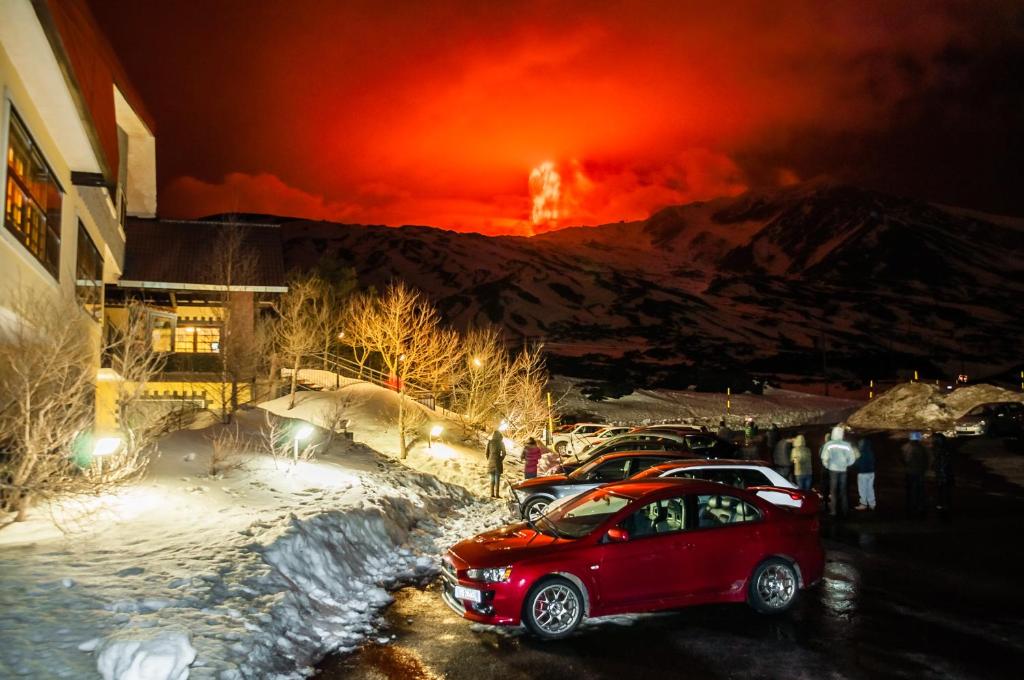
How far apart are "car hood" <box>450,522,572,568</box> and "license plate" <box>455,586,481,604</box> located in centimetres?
25

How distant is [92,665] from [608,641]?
4.47m

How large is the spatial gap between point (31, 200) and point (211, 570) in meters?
7.96

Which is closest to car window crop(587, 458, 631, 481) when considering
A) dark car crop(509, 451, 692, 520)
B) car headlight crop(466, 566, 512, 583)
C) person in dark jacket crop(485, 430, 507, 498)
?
dark car crop(509, 451, 692, 520)

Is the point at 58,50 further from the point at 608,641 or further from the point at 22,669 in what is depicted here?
the point at 608,641

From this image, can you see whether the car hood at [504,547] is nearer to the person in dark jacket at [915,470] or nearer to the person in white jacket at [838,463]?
the person in white jacket at [838,463]

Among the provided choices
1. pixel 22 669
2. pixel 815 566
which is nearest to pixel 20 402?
pixel 22 669

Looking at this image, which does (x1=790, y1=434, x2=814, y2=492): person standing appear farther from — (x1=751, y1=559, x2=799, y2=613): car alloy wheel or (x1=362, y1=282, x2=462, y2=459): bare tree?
(x1=362, y1=282, x2=462, y2=459): bare tree

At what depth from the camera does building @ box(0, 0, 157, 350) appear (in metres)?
10.6

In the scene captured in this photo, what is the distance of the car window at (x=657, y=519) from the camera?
818 centimetres

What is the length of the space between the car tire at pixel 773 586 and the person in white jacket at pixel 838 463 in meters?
6.79

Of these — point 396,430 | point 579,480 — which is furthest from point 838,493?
point 396,430

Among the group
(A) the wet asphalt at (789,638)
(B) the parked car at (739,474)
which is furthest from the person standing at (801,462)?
(A) the wet asphalt at (789,638)

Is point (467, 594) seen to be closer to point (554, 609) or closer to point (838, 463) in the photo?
point (554, 609)

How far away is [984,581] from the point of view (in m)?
9.88
